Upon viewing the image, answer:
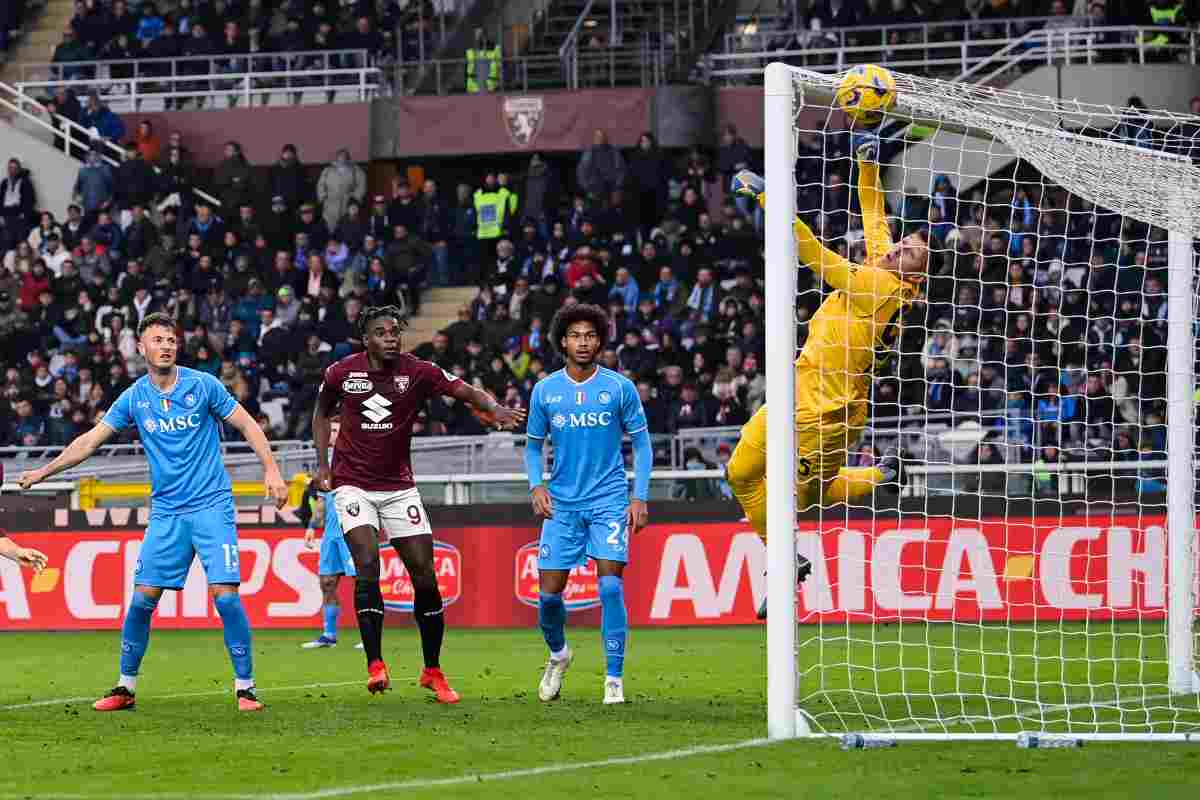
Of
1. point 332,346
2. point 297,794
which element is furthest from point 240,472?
point 297,794

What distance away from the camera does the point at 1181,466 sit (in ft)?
38.7

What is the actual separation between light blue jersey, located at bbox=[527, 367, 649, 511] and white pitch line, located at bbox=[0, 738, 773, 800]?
2.52m

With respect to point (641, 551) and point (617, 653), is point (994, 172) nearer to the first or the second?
point (641, 551)

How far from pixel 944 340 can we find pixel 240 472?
321 inches

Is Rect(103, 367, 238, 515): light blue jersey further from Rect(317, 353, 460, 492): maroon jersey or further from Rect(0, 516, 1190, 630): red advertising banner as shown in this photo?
Rect(0, 516, 1190, 630): red advertising banner

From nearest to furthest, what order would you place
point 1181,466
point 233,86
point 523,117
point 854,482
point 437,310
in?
point 854,482, point 1181,466, point 437,310, point 523,117, point 233,86

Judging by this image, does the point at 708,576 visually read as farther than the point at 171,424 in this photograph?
Yes

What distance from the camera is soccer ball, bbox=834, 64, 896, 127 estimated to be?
970 centimetres

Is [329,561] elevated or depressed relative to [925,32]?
depressed

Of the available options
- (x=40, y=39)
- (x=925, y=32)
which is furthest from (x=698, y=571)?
(x=40, y=39)

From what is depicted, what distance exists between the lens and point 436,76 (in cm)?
3109

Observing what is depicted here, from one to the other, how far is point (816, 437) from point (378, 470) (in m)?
2.51

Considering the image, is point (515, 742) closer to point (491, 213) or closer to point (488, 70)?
point (491, 213)

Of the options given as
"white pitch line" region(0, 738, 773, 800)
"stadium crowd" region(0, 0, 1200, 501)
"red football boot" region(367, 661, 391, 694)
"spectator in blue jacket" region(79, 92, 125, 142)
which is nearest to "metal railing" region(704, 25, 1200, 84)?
"stadium crowd" region(0, 0, 1200, 501)
